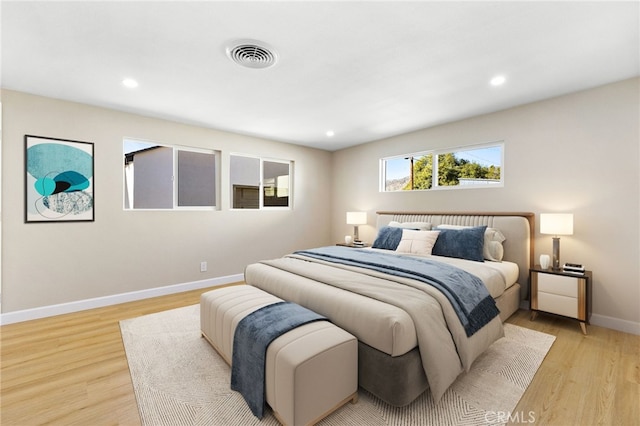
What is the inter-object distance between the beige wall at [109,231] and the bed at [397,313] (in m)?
1.70

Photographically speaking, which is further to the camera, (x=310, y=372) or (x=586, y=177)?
(x=586, y=177)

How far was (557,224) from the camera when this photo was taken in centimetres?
284

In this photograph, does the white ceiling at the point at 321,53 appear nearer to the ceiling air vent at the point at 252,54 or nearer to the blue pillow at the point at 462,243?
the ceiling air vent at the point at 252,54

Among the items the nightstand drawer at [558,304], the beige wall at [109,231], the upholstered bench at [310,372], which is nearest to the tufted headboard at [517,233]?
the nightstand drawer at [558,304]

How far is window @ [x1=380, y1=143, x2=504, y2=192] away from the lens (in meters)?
3.73

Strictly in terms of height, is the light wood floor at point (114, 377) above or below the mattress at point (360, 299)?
below

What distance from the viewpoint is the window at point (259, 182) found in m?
4.73

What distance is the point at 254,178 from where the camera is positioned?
16.3 ft

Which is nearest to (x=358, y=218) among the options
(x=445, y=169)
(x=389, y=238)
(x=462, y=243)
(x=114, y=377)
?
(x=389, y=238)

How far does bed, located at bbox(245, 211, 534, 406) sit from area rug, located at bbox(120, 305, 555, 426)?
12 centimetres

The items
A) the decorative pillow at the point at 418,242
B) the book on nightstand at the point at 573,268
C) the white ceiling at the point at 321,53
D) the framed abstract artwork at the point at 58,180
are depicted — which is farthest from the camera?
the decorative pillow at the point at 418,242

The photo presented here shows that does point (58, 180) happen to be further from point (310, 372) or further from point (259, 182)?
point (310, 372)

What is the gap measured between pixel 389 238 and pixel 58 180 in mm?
4073

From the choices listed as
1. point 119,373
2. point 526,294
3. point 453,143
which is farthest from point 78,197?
point 526,294
